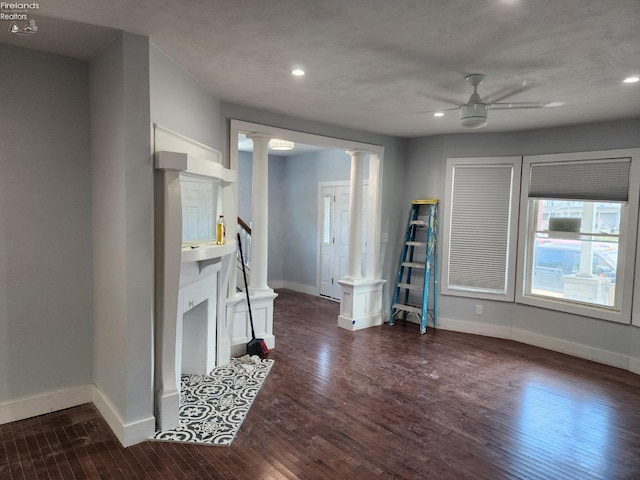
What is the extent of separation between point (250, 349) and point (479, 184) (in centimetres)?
354

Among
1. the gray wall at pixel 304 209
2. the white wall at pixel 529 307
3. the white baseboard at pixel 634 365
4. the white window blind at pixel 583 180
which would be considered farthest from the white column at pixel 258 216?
the white baseboard at pixel 634 365

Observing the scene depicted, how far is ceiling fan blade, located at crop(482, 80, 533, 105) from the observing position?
3.17 m

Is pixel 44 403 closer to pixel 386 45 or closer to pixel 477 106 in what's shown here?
pixel 386 45

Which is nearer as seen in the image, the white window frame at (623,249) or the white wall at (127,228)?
the white wall at (127,228)

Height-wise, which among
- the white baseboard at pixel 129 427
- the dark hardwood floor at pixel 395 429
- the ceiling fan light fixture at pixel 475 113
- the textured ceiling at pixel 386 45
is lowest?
the dark hardwood floor at pixel 395 429

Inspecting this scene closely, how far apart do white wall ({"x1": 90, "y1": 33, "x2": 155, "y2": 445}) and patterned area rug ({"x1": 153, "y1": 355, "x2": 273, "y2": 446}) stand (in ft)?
0.96

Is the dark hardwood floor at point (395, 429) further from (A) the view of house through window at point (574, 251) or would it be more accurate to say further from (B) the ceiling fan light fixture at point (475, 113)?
(B) the ceiling fan light fixture at point (475, 113)

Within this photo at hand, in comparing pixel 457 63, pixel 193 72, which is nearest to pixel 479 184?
pixel 457 63

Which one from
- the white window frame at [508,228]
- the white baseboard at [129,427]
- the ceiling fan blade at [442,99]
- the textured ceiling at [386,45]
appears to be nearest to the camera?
the textured ceiling at [386,45]

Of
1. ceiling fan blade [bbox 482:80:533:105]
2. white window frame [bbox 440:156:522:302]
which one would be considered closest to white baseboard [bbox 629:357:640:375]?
white window frame [bbox 440:156:522:302]

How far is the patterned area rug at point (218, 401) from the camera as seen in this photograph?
8.78 feet

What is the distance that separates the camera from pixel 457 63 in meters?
2.71

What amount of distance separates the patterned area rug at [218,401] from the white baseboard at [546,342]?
2.74 m

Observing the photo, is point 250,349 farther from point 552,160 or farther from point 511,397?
point 552,160
